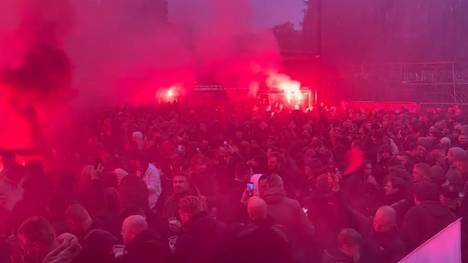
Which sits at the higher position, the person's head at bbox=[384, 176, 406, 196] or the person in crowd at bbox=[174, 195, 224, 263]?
the person's head at bbox=[384, 176, 406, 196]

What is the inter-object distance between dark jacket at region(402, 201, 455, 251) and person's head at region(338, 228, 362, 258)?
2.63 feet

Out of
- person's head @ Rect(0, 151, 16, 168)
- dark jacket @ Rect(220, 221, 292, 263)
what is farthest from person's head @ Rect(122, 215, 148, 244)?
person's head @ Rect(0, 151, 16, 168)

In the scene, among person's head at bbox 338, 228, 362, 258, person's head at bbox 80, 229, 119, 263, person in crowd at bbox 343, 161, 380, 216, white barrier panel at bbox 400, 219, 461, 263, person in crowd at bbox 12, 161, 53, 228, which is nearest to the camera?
white barrier panel at bbox 400, 219, 461, 263

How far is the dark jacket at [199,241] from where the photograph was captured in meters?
3.81

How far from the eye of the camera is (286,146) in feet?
29.5

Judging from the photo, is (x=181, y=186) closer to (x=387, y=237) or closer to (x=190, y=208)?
(x=190, y=208)

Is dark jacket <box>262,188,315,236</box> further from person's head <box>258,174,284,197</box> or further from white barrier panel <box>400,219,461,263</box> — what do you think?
white barrier panel <box>400,219,461,263</box>

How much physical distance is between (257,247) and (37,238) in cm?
145

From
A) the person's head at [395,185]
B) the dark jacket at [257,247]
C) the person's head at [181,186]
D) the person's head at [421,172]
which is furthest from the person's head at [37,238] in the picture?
the person's head at [421,172]

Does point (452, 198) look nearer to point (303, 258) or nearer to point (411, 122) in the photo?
point (303, 258)

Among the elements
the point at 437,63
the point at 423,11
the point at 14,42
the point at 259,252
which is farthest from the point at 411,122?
the point at 423,11

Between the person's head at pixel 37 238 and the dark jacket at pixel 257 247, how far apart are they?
1.19 meters

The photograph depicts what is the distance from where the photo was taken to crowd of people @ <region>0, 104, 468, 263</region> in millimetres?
3710

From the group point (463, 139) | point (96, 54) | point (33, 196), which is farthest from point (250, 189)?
point (96, 54)
